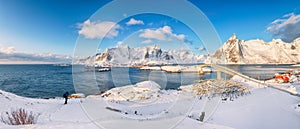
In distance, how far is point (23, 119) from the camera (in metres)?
5.27

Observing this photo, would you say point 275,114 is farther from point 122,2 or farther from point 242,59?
point 242,59

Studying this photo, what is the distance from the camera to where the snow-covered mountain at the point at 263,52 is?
502 feet

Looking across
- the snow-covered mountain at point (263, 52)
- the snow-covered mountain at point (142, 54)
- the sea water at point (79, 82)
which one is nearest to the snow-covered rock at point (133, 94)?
the snow-covered mountain at point (142, 54)

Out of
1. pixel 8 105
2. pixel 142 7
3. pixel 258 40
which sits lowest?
pixel 8 105

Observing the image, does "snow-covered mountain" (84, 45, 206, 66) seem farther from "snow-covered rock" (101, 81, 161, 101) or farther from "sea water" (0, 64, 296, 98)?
"sea water" (0, 64, 296, 98)

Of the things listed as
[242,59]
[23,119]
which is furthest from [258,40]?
[23,119]

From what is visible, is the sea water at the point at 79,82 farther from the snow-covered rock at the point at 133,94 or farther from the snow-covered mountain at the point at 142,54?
the snow-covered mountain at the point at 142,54

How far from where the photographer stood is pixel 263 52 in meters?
166

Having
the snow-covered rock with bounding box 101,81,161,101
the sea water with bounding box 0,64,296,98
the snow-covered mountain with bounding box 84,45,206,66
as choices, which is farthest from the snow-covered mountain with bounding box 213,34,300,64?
the snow-covered rock with bounding box 101,81,161,101

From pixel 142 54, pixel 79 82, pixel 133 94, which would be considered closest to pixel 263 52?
pixel 79 82

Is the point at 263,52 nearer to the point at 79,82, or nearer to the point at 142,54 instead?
the point at 79,82

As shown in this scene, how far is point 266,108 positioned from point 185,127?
17.1ft

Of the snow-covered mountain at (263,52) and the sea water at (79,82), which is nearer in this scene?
the sea water at (79,82)

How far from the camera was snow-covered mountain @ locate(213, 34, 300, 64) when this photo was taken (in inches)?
6019
